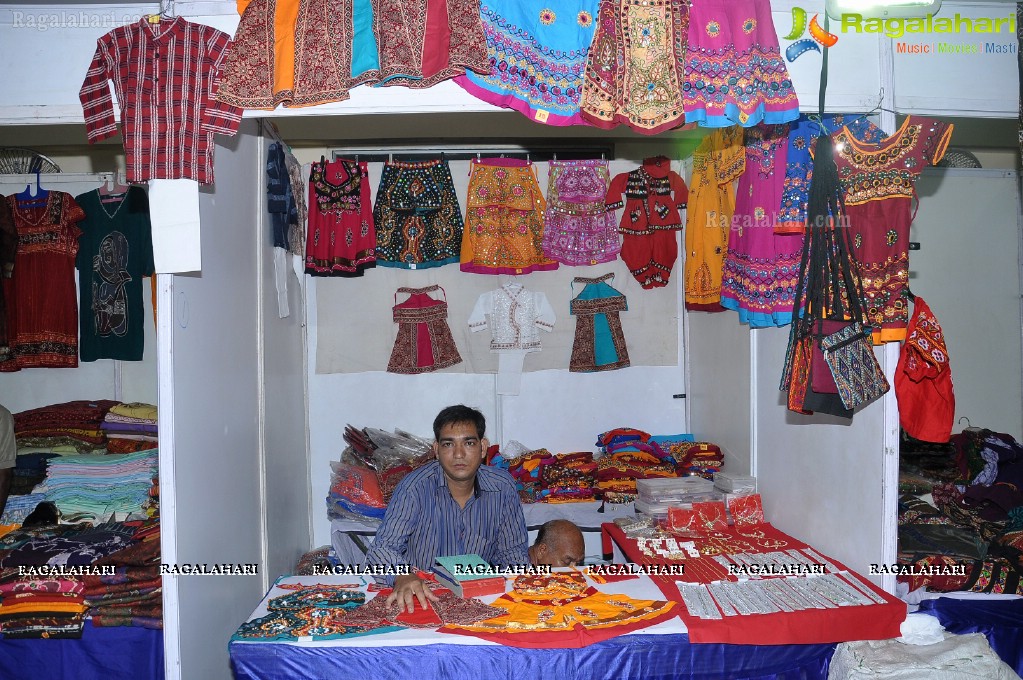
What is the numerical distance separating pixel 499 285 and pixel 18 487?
3.21 m

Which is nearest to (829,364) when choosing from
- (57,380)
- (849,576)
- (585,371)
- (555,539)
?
(849,576)

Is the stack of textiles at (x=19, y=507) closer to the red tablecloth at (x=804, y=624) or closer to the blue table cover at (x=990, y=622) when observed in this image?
the red tablecloth at (x=804, y=624)

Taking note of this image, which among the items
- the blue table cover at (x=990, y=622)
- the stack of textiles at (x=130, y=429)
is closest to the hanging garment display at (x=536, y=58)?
the blue table cover at (x=990, y=622)

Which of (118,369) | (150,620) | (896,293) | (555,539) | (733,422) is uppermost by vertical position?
(896,293)

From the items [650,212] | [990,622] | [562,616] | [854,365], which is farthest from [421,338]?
[990,622]

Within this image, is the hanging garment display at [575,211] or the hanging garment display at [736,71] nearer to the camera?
the hanging garment display at [736,71]

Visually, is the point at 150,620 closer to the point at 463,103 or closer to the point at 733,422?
the point at 463,103

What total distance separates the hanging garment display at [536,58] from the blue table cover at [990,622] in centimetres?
254

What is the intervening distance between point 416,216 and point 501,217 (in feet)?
1.92

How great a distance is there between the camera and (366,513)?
5.05 metres

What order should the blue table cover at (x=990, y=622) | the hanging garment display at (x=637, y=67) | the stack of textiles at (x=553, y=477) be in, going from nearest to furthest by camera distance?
the hanging garment display at (x=637, y=67) → the blue table cover at (x=990, y=622) → the stack of textiles at (x=553, y=477)

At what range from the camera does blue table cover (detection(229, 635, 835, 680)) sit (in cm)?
263

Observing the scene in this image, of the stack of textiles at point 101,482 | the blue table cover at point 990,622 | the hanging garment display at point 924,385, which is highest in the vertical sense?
the hanging garment display at point 924,385

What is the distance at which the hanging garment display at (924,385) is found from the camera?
317cm
